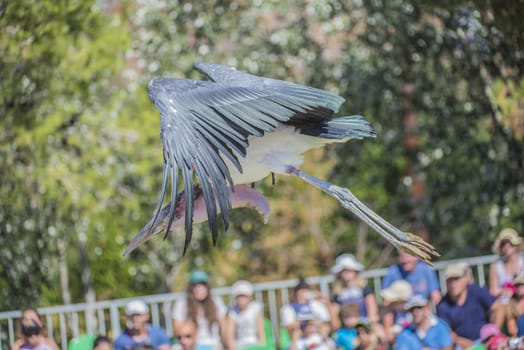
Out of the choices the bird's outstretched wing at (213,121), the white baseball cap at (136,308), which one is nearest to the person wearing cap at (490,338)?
the bird's outstretched wing at (213,121)

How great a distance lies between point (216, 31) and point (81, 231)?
10.5ft

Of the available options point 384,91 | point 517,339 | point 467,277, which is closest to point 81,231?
point 384,91

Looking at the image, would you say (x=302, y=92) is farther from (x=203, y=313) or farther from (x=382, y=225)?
(x=203, y=313)

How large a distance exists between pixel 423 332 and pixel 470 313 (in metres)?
0.51

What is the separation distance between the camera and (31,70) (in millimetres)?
12250

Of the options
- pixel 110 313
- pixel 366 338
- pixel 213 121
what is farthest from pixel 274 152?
pixel 110 313

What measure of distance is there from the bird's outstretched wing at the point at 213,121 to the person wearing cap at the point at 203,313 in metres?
2.47

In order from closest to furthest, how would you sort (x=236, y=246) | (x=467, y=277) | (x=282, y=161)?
(x=282, y=161), (x=467, y=277), (x=236, y=246)

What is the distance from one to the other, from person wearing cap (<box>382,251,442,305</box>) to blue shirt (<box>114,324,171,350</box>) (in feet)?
5.77

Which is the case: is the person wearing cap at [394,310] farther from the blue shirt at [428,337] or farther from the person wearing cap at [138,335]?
the person wearing cap at [138,335]

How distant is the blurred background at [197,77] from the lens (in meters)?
12.0

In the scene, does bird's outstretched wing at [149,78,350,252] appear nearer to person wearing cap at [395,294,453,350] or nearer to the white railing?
person wearing cap at [395,294,453,350]

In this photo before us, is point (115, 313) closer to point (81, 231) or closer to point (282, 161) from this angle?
point (282, 161)

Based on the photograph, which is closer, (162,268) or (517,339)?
(517,339)
